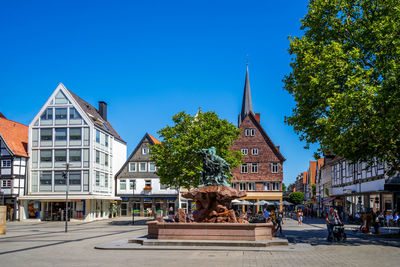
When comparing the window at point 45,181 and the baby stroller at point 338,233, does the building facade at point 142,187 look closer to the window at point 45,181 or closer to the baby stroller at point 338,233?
the window at point 45,181

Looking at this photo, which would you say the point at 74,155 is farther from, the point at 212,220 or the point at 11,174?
the point at 212,220

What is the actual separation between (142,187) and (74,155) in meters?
12.8

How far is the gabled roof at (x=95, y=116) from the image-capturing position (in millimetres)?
54950

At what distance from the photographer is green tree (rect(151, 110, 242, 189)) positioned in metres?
42.2

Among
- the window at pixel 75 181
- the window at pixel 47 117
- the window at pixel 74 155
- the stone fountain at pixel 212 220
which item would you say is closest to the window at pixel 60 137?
the window at pixel 74 155

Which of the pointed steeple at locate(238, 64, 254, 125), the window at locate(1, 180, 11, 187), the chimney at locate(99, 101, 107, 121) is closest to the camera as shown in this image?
the window at locate(1, 180, 11, 187)

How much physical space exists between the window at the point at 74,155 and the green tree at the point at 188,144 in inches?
503

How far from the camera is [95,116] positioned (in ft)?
194

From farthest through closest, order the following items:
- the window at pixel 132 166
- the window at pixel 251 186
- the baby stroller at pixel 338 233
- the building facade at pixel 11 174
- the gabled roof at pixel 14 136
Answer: the window at pixel 251 186
the window at pixel 132 166
the gabled roof at pixel 14 136
the building facade at pixel 11 174
the baby stroller at pixel 338 233

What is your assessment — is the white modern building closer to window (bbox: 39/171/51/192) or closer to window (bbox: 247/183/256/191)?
window (bbox: 39/171/51/192)

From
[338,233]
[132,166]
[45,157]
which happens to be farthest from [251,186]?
[338,233]

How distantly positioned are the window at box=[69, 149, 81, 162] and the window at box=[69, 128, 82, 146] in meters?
0.80

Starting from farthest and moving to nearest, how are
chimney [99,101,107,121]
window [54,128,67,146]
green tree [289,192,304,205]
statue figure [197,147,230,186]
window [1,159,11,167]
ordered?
green tree [289,192,304,205]
chimney [99,101,107,121]
window [54,128,67,146]
window [1,159,11,167]
statue figure [197,147,230,186]

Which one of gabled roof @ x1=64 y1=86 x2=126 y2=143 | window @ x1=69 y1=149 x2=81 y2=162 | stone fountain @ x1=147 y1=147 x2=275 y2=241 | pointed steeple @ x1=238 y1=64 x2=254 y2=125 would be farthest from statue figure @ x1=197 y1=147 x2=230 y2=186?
pointed steeple @ x1=238 y1=64 x2=254 y2=125
